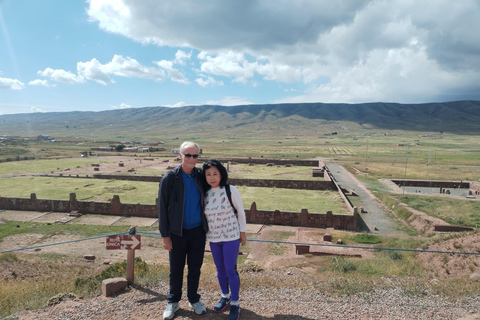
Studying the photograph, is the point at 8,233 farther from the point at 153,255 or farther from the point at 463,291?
the point at 463,291

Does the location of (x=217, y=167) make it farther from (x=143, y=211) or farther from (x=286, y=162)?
(x=286, y=162)

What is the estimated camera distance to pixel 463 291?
5809 millimetres

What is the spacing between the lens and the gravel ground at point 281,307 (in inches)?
188

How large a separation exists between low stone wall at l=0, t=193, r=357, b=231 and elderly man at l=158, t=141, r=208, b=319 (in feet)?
52.8

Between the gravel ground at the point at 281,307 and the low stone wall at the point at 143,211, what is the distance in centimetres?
1434

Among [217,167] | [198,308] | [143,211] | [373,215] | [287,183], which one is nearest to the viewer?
[217,167]

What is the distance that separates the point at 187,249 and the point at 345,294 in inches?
120

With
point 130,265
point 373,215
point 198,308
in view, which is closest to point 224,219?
point 198,308

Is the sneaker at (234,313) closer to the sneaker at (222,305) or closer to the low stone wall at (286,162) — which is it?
the sneaker at (222,305)

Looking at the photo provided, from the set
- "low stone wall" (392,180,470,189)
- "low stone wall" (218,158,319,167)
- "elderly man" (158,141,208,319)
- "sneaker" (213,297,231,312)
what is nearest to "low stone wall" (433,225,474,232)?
"sneaker" (213,297,231,312)

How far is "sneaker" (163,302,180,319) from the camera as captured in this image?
448cm

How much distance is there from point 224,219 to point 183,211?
575 millimetres

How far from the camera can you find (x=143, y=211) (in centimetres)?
2166

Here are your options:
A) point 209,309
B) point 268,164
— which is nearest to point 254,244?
point 209,309
